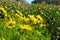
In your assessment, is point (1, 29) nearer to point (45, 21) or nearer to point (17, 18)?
point (17, 18)

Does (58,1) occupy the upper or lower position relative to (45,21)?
lower

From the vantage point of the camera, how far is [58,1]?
123 feet

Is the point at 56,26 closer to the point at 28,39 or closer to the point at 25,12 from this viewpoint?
the point at 25,12

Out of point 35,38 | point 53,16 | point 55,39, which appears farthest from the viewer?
point 53,16

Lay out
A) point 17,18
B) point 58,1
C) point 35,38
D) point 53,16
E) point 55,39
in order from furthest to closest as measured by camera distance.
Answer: point 58,1 < point 53,16 < point 55,39 < point 17,18 < point 35,38

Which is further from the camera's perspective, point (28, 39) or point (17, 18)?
point (17, 18)

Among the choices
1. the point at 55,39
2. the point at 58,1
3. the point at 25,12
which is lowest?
the point at 58,1

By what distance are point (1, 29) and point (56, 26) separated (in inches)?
111

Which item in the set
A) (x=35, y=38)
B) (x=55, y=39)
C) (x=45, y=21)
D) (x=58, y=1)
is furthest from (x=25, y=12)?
(x=58, y=1)

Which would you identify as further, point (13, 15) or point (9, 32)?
point (13, 15)

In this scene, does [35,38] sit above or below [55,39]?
above

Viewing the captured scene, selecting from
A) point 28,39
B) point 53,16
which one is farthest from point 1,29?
point 53,16

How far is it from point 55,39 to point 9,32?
2.55m

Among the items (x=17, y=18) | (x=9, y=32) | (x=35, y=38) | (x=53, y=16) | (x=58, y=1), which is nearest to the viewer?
(x=9, y=32)
